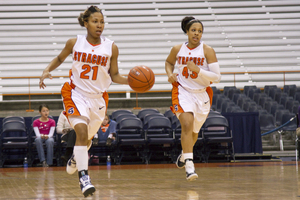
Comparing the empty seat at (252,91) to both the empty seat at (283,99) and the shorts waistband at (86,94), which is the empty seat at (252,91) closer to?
the empty seat at (283,99)

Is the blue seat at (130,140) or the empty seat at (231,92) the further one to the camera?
the empty seat at (231,92)

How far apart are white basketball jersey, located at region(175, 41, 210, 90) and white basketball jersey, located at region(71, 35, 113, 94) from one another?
1319mm

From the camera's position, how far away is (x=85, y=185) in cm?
351

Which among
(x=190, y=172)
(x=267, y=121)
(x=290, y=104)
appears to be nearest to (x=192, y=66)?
(x=190, y=172)

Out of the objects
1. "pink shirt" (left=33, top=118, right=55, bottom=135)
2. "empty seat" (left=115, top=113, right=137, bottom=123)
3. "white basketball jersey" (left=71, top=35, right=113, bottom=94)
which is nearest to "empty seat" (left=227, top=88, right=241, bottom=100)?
"empty seat" (left=115, top=113, right=137, bottom=123)

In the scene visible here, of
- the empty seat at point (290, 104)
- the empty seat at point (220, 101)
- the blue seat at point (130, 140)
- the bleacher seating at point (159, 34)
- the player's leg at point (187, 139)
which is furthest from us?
the bleacher seating at point (159, 34)

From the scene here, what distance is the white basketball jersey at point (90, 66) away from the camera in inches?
162

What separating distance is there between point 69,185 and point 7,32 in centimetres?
1190

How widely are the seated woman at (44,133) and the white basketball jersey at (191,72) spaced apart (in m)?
4.64

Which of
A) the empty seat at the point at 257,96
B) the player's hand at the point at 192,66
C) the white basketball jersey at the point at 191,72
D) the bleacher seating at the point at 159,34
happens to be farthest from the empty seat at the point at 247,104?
the player's hand at the point at 192,66

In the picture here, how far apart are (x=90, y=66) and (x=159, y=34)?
12090mm

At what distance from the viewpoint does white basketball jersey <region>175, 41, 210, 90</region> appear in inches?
204

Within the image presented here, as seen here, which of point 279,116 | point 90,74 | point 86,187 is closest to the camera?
point 86,187

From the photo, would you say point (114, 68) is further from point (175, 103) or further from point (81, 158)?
point (175, 103)
